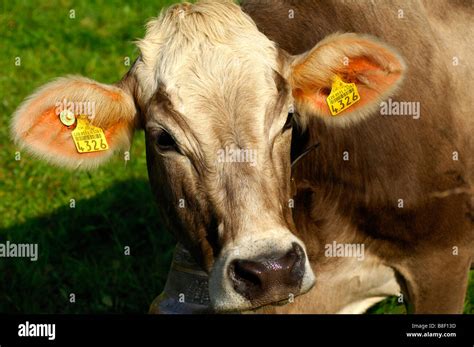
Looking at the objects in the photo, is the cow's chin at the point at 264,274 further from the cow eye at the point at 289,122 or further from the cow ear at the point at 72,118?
the cow ear at the point at 72,118

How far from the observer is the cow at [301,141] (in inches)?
179

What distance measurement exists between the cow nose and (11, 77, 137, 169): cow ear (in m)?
1.16

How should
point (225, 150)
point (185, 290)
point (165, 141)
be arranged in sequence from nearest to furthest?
point (225, 150) < point (165, 141) < point (185, 290)

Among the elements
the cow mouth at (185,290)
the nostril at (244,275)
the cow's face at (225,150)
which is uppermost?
the cow's face at (225,150)

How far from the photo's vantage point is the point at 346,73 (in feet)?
17.0

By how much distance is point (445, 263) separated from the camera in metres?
5.75

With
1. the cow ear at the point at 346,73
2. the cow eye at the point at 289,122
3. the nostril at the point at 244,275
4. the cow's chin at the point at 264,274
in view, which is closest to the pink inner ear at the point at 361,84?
the cow ear at the point at 346,73

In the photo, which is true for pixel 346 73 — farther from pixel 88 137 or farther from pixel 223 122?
pixel 88 137

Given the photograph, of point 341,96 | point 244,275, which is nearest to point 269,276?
point 244,275

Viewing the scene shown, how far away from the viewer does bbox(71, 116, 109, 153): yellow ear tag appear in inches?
202

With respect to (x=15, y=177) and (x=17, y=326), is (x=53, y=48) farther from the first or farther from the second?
(x=17, y=326)

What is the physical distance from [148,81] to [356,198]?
4.78 feet

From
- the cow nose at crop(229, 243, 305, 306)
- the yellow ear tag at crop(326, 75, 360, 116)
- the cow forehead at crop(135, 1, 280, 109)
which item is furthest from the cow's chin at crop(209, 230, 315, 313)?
the yellow ear tag at crop(326, 75, 360, 116)

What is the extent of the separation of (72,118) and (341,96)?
1.42m
